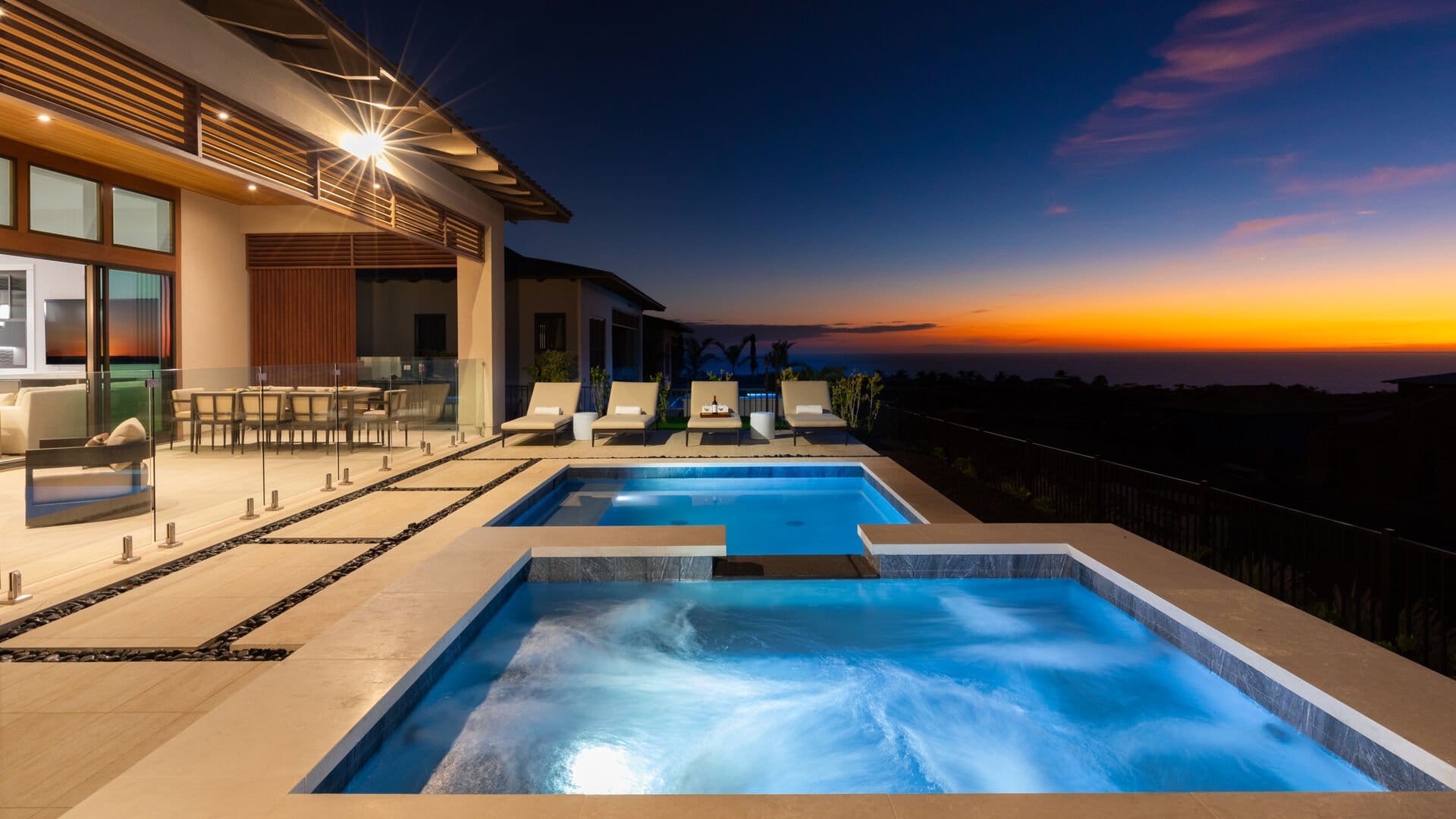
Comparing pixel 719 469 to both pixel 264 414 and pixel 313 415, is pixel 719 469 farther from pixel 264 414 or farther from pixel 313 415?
pixel 264 414

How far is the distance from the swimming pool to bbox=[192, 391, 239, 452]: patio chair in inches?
85.0

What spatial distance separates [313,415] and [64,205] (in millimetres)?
4444

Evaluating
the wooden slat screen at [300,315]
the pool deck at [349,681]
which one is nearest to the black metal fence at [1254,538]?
the pool deck at [349,681]

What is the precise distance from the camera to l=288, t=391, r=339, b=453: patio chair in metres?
6.74

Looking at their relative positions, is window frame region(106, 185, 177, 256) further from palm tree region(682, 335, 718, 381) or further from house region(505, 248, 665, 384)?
palm tree region(682, 335, 718, 381)

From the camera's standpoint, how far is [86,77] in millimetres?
4312

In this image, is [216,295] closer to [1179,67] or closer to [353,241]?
[353,241]

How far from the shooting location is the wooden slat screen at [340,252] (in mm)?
12242

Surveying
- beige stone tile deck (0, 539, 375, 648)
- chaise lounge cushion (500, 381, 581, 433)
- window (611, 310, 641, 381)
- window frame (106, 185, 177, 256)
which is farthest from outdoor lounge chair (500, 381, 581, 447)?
window (611, 310, 641, 381)

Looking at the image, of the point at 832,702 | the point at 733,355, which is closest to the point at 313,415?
the point at 832,702

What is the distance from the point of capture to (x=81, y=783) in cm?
219

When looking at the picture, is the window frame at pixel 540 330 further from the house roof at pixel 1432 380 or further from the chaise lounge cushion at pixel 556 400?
the house roof at pixel 1432 380

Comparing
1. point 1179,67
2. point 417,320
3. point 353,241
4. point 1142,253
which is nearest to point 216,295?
point 353,241

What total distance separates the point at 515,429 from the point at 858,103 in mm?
11028
